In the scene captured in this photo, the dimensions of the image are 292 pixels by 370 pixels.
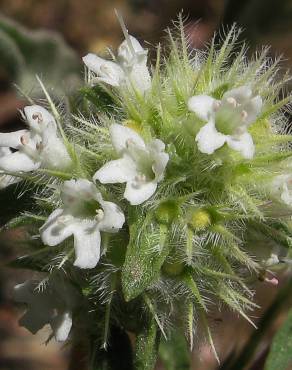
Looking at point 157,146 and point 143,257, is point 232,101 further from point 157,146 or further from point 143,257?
point 143,257

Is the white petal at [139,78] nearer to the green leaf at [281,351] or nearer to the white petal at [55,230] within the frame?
the white petal at [55,230]

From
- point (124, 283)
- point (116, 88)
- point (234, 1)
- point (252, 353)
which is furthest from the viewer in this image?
point (234, 1)

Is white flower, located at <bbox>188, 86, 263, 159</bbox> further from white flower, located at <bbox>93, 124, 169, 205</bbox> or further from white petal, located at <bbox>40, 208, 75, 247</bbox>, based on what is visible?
white petal, located at <bbox>40, 208, 75, 247</bbox>

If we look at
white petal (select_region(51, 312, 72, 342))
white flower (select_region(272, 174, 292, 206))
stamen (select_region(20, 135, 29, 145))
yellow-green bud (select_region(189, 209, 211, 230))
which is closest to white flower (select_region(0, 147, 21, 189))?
stamen (select_region(20, 135, 29, 145))

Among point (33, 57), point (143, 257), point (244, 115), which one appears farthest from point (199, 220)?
point (33, 57)

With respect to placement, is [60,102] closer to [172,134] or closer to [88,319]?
[172,134]

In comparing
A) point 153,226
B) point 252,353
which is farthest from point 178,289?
point 252,353
